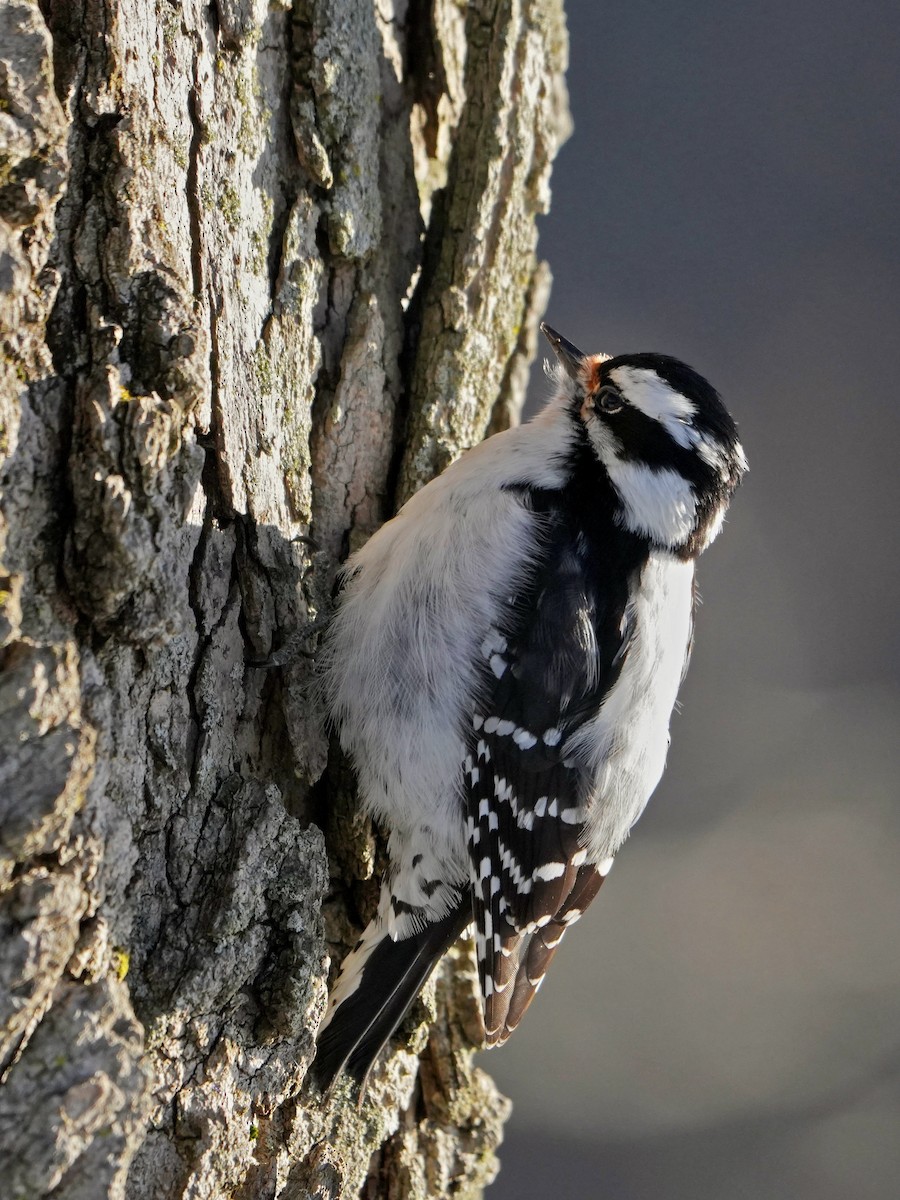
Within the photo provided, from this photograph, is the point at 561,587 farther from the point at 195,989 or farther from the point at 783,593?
the point at 783,593

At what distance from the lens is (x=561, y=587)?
2.42 m

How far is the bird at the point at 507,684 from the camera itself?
2355 mm

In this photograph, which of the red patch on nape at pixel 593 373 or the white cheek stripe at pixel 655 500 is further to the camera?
the red patch on nape at pixel 593 373

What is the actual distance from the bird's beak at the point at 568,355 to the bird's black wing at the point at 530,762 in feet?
1.74

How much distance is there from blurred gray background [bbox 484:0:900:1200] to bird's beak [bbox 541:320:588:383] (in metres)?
1.09

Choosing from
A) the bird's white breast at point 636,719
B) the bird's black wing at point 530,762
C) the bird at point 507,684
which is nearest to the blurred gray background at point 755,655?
the bird's white breast at point 636,719

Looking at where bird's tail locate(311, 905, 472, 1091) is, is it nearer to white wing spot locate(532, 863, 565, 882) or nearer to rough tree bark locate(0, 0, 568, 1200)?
rough tree bark locate(0, 0, 568, 1200)

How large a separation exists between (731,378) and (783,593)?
29.3 inches

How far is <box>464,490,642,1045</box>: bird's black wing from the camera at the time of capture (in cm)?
234

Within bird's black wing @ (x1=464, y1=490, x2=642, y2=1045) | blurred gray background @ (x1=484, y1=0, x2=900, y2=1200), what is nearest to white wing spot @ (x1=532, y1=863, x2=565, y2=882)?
bird's black wing @ (x1=464, y1=490, x2=642, y2=1045)

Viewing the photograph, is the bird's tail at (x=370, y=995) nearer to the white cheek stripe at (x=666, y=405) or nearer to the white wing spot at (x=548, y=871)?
the white wing spot at (x=548, y=871)

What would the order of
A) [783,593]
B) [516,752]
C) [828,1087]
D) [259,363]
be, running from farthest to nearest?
[783,593]
[828,1087]
[516,752]
[259,363]

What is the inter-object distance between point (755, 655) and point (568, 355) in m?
1.50

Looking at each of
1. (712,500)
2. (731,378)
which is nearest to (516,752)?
(712,500)
